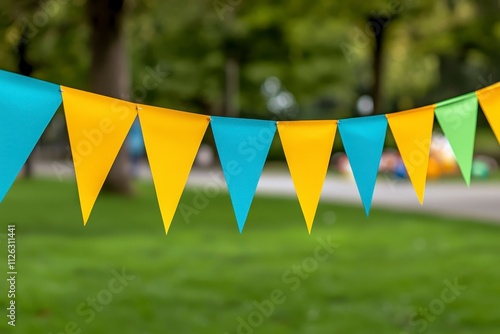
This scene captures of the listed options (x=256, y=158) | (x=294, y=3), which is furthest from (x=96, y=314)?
(x=294, y=3)

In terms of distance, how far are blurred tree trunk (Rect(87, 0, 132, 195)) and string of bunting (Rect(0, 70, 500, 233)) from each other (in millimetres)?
11511

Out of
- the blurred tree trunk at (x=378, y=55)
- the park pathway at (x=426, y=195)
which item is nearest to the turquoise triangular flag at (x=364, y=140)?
the park pathway at (x=426, y=195)

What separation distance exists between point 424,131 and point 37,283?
4.12 meters

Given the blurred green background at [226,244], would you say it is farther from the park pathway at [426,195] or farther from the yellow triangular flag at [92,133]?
the yellow triangular flag at [92,133]

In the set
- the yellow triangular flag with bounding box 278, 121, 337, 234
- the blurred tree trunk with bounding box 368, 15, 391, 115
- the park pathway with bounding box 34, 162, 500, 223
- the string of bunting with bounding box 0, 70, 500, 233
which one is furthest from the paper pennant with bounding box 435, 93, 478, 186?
the blurred tree trunk with bounding box 368, 15, 391, 115

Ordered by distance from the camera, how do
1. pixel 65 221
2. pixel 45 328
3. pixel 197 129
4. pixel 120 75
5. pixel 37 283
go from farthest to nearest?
pixel 120 75
pixel 65 221
pixel 37 283
pixel 45 328
pixel 197 129

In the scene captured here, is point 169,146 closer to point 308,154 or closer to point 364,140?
point 308,154

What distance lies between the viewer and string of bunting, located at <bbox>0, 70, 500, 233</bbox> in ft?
10.0

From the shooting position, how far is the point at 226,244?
9.04 m

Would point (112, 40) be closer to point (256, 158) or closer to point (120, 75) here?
point (120, 75)

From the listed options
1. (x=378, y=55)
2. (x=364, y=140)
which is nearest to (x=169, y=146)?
(x=364, y=140)

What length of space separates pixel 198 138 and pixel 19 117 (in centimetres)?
75

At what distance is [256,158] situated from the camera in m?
3.50

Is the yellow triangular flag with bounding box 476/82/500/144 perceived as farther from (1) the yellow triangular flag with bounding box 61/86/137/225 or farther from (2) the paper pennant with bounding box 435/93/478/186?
(1) the yellow triangular flag with bounding box 61/86/137/225
